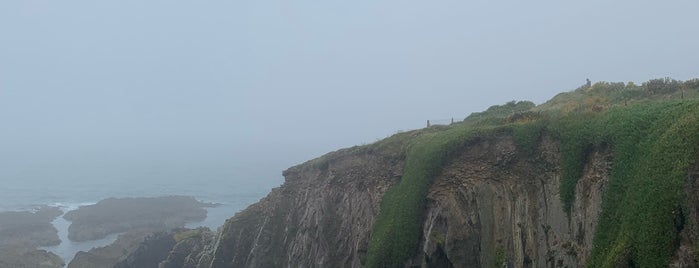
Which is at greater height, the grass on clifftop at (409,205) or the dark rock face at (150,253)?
the grass on clifftop at (409,205)

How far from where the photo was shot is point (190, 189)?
13525cm

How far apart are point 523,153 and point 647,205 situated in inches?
343

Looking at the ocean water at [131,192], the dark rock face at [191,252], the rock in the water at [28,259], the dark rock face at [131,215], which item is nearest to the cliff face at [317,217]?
the dark rock face at [191,252]

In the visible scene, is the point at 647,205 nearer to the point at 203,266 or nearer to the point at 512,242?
the point at 512,242

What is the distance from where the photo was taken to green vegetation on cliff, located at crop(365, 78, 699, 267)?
14797 mm

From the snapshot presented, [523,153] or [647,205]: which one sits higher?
[523,153]

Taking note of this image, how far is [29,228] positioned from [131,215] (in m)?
16.8

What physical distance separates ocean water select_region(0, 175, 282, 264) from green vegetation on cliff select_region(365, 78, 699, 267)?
70335 mm

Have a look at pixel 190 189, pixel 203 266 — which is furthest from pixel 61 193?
pixel 203 266

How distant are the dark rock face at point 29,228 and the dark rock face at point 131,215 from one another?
3153 millimetres

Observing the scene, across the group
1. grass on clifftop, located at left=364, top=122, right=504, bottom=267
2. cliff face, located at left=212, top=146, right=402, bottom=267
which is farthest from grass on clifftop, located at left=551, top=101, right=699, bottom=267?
cliff face, located at left=212, top=146, right=402, bottom=267

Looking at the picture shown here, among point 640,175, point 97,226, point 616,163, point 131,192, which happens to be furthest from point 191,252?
point 131,192

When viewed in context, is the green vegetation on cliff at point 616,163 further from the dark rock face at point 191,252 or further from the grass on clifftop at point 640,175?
the dark rock face at point 191,252

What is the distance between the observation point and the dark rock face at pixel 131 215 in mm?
89675
